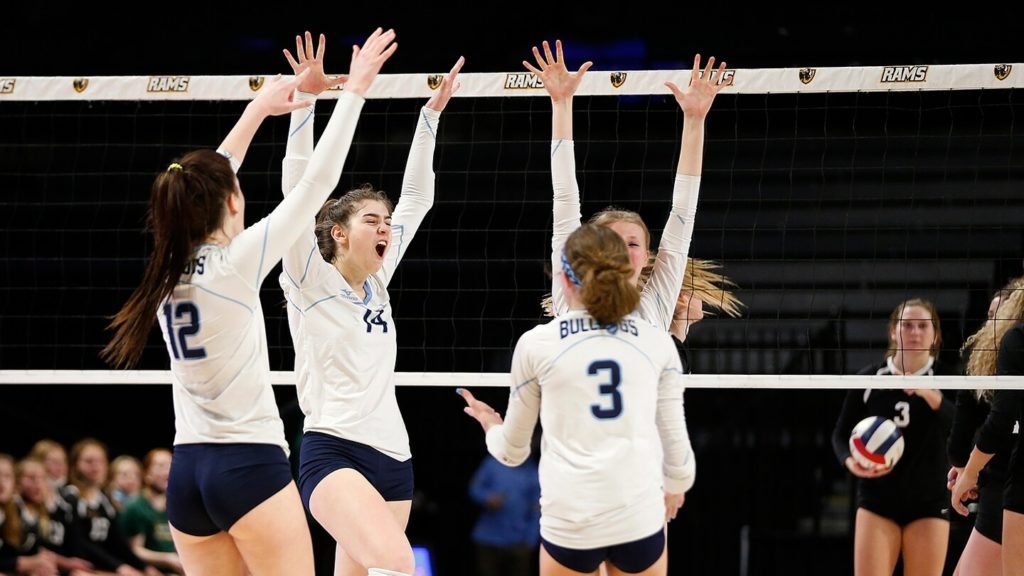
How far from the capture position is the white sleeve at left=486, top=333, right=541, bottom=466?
340 cm

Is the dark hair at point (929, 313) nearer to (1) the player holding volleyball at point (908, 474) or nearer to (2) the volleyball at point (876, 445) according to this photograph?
(1) the player holding volleyball at point (908, 474)

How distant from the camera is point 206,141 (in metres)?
10.8

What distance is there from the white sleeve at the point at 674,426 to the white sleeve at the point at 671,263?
0.74m

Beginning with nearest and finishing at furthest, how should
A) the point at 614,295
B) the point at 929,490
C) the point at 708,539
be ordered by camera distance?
the point at 614,295, the point at 929,490, the point at 708,539

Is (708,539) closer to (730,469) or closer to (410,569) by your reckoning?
(730,469)

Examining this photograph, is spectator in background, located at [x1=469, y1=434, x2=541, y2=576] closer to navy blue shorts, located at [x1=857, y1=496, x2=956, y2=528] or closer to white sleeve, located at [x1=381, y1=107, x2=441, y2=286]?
navy blue shorts, located at [x1=857, y1=496, x2=956, y2=528]

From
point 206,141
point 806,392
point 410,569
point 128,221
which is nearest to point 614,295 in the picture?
point 410,569

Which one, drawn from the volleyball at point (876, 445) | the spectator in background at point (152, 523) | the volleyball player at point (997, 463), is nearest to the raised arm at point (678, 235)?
the volleyball player at point (997, 463)

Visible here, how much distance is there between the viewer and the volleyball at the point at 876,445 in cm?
594

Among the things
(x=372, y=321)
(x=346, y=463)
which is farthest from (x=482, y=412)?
(x=372, y=321)

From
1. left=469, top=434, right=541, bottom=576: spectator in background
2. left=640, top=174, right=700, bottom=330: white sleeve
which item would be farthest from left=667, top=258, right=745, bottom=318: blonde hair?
left=469, top=434, right=541, bottom=576: spectator in background

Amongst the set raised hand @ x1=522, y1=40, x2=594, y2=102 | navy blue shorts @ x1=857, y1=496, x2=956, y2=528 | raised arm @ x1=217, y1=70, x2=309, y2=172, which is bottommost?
navy blue shorts @ x1=857, y1=496, x2=956, y2=528

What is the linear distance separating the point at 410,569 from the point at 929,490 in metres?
3.30

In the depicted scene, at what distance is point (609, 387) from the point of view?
3314mm
